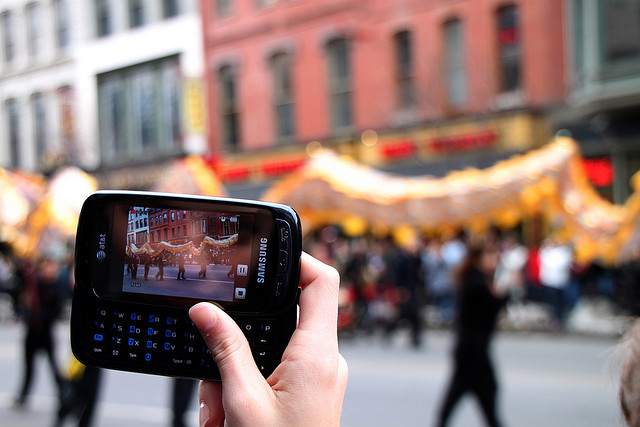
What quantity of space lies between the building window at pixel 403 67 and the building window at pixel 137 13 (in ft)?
31.0

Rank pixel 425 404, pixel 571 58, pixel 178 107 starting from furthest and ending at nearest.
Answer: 1. pixel 178 107
2. pixel 571 58
3. pixel 425 404

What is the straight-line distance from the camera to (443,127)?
19.3 metres

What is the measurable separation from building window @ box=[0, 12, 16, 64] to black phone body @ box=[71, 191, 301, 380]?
1023 inches

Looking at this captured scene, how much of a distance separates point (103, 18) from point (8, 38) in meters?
3.31

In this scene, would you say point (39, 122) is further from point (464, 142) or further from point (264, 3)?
point (464, 142)

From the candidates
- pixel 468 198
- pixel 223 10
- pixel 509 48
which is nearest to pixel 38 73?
pixel 223 10

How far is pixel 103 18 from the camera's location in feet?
85.6

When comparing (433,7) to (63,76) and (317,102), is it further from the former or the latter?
(63,76)

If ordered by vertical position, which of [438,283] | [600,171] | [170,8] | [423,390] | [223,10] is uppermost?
[170,8]

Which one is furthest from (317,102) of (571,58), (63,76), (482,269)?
(482,269)

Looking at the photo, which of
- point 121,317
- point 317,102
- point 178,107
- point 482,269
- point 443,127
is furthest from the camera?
point 178,107

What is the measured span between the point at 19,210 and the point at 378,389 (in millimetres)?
7206

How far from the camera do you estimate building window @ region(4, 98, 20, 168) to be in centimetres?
2644

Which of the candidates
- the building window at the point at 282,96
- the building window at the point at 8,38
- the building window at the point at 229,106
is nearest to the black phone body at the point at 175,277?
the building window at the point at 282,96
